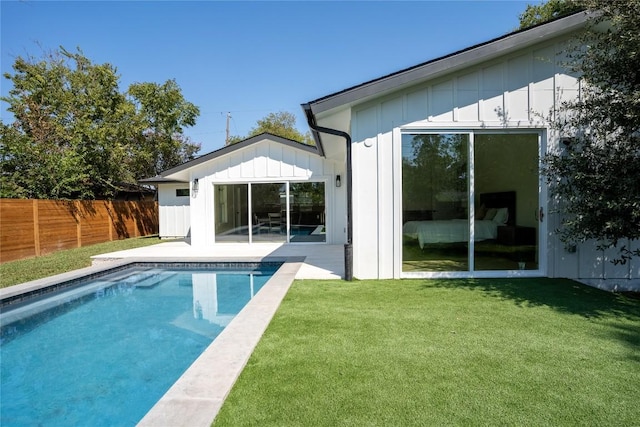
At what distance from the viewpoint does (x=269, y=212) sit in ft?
43.5

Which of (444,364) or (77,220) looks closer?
(444,364)

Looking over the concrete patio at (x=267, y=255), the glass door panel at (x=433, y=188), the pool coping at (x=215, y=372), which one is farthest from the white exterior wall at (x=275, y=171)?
the pool coping at (x=215, y=372)

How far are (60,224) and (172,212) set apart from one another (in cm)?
484

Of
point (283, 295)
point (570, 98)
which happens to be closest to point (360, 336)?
point (283, 295)

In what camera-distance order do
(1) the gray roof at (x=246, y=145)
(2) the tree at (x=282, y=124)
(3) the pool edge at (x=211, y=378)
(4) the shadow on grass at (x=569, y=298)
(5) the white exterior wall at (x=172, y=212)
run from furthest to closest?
(2) the tree at (x=282, y=124)
(5) the white exterior wall at (x=172, y=212)
(1) the gray roof at (x=246, y=145)
(4) the shadow on grass at (x=569, y=298)
(3) the pool edge at (x=211, y=378)

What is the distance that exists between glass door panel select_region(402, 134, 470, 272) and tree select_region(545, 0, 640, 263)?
147 cm

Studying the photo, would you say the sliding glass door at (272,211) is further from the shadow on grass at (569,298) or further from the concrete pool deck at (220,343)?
the shadow on grass at (569,298)

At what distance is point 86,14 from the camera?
12469 millimetres

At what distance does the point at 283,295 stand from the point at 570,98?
6.08m

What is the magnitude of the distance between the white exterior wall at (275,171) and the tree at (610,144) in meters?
7.71

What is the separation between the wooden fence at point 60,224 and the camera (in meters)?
10.7

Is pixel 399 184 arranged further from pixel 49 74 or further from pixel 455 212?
pixel 49 74

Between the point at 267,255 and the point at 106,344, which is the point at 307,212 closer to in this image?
the point at 267,255

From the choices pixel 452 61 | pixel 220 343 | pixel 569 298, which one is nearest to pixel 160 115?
pixel 452 61
